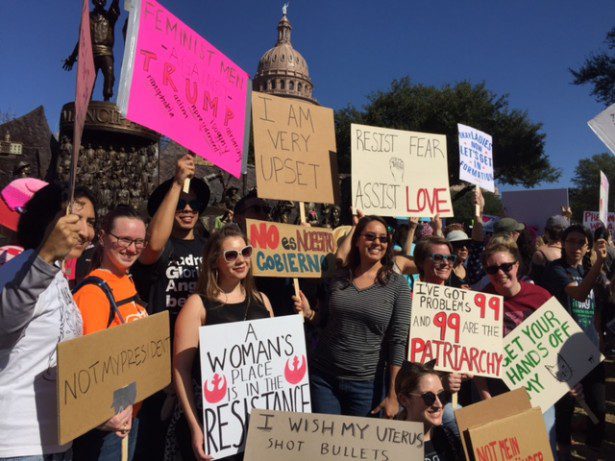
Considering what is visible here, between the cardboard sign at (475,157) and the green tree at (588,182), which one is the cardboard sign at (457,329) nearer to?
the cardboard sign at (475,157)

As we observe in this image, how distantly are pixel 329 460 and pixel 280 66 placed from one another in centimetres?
9202

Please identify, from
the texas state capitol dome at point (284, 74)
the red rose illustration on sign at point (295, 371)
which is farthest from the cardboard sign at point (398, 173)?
the texas state capitol dome at point (284, 74)

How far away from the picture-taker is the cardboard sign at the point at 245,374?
7.57 ft

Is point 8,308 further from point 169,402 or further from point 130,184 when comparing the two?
point 130,184

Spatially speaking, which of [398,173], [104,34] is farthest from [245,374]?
[104,34]

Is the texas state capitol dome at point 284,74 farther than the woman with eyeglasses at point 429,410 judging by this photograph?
Yes

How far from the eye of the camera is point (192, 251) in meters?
2.93

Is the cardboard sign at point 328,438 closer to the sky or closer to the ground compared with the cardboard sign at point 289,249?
closer to the ground

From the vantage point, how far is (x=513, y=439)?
2402 mm

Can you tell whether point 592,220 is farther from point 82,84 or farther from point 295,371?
point 82,84

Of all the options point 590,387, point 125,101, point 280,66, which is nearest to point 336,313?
point 125,101

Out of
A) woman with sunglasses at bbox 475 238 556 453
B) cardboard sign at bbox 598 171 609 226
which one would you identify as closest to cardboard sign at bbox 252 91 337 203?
woman with sunglasses at bbox 475 238 556 453

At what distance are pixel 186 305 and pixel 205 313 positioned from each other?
0.10 meters

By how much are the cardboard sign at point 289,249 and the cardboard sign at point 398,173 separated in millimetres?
384
